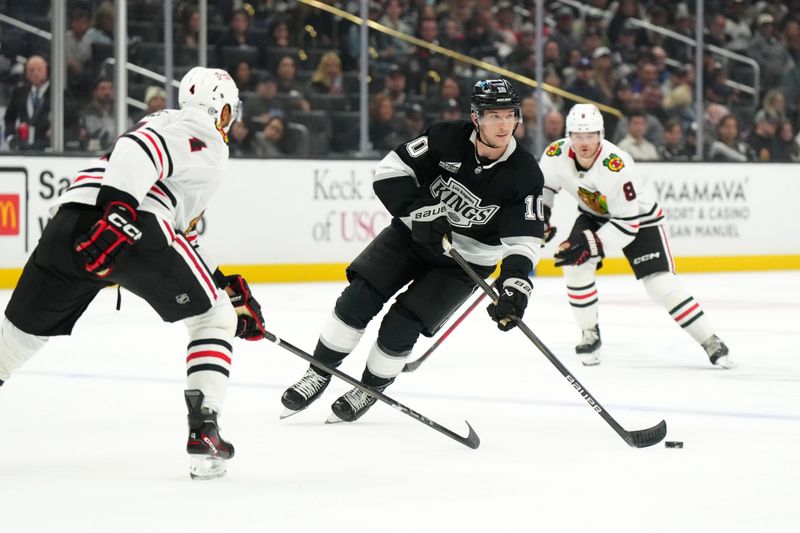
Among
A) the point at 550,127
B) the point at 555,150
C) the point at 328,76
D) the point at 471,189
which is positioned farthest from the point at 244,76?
the point at 471,189

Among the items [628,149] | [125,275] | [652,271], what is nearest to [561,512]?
[125,275]

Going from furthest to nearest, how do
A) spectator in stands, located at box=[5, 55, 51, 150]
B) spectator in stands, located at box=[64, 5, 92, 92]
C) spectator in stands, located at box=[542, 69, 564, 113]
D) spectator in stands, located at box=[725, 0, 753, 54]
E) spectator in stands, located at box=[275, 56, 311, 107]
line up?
1. spectator in stands, located at box=[725, 0, 753, 54]
2. spectator in stands, located at box=[542, 69, 564, 113]
3. spectator in stands, located at box=[275, 56, 311, 107]
4. spectator in stands, located at box=[64, 5, 92, 92]
5. spectator in stands, located at box=[5, 55, 51, 150]

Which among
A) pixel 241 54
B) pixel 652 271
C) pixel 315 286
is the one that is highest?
pixel 241 54

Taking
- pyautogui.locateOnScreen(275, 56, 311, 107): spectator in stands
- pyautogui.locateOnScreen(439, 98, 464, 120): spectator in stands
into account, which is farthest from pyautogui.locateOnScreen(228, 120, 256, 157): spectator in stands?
pyautogui.locateOnScreen(439, 98, 464, 120): spectator in stands

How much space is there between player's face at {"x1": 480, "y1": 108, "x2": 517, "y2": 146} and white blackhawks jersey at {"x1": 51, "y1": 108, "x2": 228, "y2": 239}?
3.25 feet

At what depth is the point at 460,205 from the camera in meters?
4.18

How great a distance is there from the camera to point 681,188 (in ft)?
35.0

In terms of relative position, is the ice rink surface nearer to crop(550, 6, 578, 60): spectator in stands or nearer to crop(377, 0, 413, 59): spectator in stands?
crop(377, 0, 413, 59): spectator in stands

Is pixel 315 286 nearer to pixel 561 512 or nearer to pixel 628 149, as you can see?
pixel 628 149

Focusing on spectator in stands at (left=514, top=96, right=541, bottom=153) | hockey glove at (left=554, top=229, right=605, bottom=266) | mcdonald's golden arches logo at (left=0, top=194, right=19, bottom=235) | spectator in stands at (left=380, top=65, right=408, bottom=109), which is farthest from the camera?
spectator in stands at (left=514, top=96, right=541, bottom=153)

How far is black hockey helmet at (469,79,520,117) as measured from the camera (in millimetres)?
3924

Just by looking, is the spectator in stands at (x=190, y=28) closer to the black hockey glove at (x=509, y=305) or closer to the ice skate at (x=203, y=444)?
the black hockey glove at (x=509, y=305)

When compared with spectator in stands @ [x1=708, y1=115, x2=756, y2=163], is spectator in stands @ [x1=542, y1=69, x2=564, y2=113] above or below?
above

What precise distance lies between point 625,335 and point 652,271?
1.07 metres
